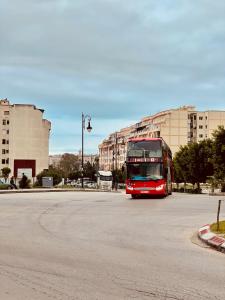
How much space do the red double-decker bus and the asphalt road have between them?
1783cm

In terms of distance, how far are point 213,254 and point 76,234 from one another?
498 cm

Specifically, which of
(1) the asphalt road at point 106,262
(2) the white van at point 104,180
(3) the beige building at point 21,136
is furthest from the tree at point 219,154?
(3) the beige building at point 21,136

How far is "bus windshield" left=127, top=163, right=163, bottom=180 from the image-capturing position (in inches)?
1465

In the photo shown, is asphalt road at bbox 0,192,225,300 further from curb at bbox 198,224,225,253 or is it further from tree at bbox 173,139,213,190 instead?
tree at bbox 173,139,213,190

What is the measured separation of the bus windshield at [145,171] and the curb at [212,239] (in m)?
21.3

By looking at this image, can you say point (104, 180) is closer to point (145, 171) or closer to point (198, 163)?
point (198, 163)

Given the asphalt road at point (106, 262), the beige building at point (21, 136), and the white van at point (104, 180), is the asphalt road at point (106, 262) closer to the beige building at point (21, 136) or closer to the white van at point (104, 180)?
the white van at point (104, 180)

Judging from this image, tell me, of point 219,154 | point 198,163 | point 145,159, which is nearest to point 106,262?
point 219,154

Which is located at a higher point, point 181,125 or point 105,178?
point 181,125

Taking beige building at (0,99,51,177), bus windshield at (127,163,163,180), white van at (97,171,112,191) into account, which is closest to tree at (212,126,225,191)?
bus windshield at (127,163,163,180)

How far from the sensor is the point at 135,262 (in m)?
10.4

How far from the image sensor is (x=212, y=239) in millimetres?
13750

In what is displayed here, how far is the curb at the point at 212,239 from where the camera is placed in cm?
1260

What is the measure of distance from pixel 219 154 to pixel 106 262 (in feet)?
59.6
